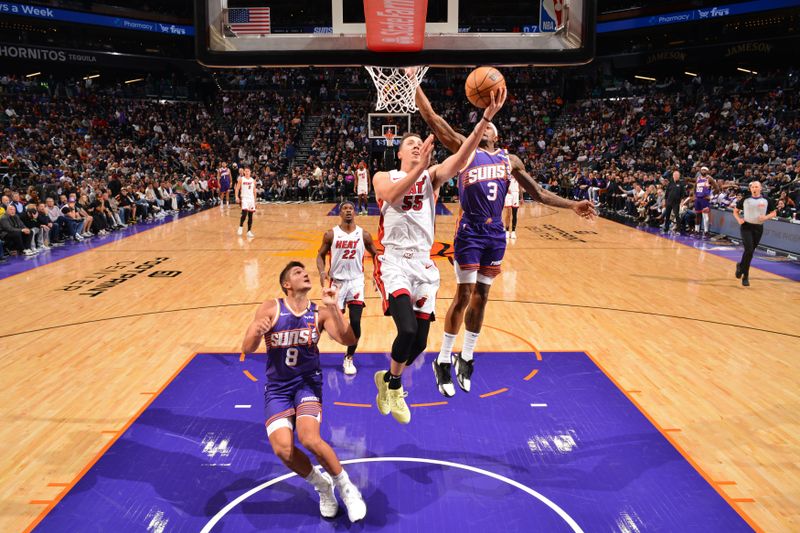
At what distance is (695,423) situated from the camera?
5676 millimetres

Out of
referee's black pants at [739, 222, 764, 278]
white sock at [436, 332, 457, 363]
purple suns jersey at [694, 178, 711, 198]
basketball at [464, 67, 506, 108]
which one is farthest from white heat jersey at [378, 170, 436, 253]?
purple suns jersey at [694, 178, 711, 198]

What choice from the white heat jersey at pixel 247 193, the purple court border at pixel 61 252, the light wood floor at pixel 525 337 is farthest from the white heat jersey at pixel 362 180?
the purple court border at pixel 61 252

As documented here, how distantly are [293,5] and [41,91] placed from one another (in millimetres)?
24621

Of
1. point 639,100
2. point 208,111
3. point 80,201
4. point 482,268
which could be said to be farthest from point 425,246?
point 208,111

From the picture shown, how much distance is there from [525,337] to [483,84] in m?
4.56

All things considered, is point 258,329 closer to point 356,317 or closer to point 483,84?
point 483,84

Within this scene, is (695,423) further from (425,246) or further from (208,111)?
(208,111)

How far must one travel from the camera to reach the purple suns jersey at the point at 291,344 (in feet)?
14.0

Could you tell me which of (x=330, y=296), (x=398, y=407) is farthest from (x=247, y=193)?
(x=330, y=296)

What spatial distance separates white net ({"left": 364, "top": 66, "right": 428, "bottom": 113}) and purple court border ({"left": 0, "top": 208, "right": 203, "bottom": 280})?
7855 millimetres

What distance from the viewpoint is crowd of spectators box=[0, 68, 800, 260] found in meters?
19.4

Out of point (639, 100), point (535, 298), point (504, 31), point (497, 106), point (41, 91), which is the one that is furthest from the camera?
point (639, 100)

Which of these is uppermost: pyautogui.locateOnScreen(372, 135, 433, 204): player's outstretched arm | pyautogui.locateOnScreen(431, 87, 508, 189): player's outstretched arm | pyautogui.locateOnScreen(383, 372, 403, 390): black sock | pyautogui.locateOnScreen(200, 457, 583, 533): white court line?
pyautogui.locateOnScreen(431, 87, 508, 189): player's outstretched arm

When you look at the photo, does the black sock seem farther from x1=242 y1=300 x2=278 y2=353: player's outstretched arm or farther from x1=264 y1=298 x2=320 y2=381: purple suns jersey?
x1=242 y1=300 x2=278 y2=353: player's outstretched arm
